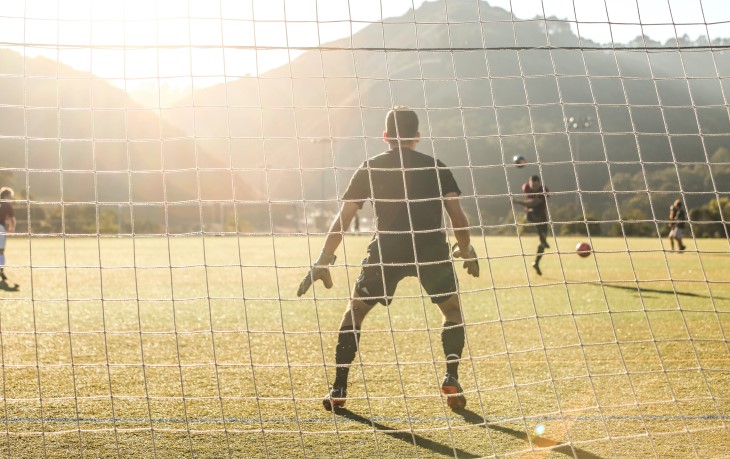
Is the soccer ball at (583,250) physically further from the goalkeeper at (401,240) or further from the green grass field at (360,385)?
the goalkeeper at (401,240)

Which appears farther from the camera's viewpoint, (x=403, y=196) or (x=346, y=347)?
(x=403, y=196)

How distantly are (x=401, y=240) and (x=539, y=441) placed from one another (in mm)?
1788

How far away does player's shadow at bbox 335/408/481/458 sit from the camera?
409cm

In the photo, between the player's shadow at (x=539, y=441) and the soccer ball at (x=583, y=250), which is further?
the soccer ball at (x=583, y=250)

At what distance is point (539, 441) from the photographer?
14.1ft

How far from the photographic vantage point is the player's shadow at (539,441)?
159 inches

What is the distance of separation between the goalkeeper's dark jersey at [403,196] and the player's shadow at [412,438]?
1.23m

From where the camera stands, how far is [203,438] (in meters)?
4.38

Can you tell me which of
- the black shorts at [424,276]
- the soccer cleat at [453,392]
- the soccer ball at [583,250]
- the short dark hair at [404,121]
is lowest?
the soccer cleat at [453,392]

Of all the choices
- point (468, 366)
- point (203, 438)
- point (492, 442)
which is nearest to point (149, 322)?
point (468, 366)

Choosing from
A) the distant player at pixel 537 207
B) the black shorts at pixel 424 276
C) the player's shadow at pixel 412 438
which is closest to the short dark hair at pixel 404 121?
the black shorts at pixel 424 276

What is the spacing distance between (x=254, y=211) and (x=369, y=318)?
194 feet

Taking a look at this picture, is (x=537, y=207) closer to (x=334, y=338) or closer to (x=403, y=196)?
(x=334, y=338)

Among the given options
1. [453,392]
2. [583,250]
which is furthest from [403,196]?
[583,250]
